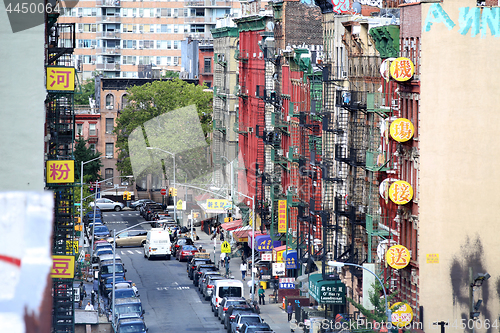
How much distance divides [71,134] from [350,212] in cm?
1579

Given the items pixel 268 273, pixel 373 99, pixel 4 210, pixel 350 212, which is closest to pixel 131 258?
pixel 268 273

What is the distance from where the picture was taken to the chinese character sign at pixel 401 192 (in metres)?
39.1

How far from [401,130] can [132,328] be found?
1657cm

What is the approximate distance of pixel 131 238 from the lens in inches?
3310

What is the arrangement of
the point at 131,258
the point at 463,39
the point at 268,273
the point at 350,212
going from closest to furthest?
the point at 463,39
the point at 350,212
the point at 268,273
the point at 131,258

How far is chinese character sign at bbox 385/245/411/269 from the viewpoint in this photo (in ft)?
128

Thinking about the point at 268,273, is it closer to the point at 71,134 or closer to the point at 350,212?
the point at 350,212

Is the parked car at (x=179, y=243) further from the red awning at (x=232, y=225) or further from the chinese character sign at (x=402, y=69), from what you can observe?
the chinese character sign at (x=402, y=69)

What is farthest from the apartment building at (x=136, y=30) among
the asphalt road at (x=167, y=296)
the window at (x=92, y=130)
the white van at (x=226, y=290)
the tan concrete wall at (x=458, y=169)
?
the tan concrete wall at (x=458, y=169)

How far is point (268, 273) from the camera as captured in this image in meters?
65.3

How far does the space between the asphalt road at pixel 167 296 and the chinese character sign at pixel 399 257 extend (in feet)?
46.4

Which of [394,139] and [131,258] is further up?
[394,139]

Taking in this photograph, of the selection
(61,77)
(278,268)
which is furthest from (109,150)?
(61,77)

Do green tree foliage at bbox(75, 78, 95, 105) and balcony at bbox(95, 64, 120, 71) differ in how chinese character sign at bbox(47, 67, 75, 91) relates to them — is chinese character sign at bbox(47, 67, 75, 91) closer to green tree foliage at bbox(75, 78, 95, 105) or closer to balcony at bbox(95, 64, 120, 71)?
green tree foliage at bbox(75, 78, 95, 105)
